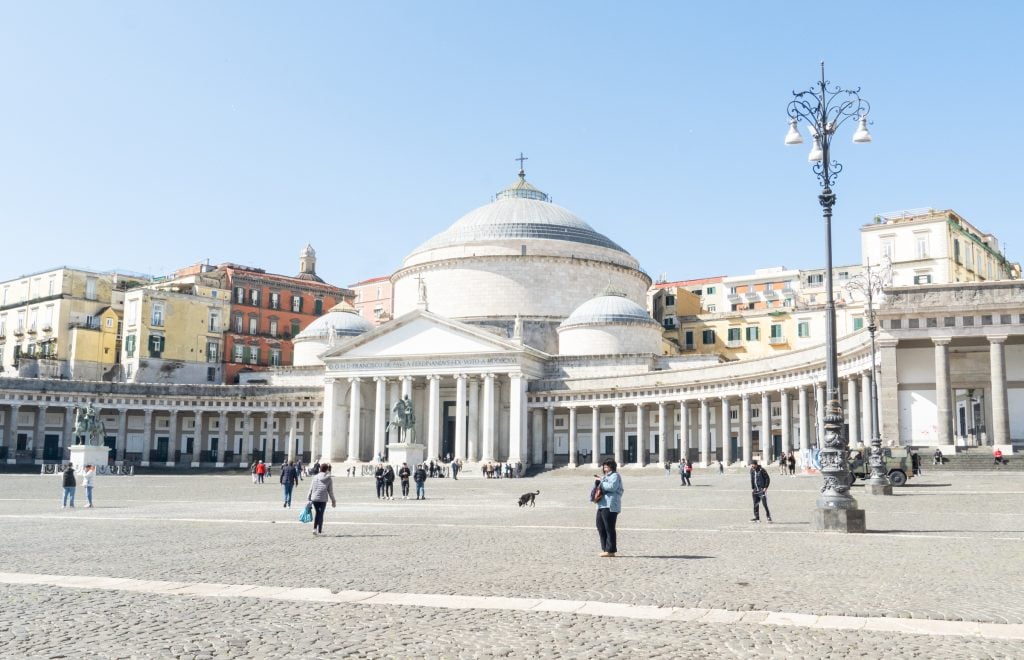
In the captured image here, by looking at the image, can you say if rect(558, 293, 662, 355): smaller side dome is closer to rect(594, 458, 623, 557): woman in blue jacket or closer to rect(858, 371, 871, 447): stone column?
rect(858, 371, 871, 447): stone column

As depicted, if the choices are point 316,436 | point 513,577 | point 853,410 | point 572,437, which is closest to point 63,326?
point 316,436

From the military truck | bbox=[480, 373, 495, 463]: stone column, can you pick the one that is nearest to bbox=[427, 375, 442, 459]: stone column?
bbox=[480, 373, 495, 463]: stone column

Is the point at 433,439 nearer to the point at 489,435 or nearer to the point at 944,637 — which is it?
the point at 489,435

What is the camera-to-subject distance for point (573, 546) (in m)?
17.1

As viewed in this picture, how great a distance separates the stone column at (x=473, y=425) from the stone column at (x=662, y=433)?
13124 mm

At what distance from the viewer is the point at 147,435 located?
264ft

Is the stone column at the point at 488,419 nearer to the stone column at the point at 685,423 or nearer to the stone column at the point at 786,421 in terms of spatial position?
the stone column at the point at 685,423

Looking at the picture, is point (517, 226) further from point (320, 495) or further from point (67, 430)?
point (320, 495)

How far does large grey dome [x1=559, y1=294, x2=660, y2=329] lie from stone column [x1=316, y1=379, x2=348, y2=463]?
1804 cm

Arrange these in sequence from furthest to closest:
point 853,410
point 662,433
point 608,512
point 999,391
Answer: point 662,433 < point 853,410 < point 999,391 < point 608,512

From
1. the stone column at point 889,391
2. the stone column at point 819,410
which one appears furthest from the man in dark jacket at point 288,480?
the stone column at point 889,391

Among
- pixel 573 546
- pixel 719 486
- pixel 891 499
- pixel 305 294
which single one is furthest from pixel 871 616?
pixel 305 294

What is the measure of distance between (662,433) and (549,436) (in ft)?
32.0

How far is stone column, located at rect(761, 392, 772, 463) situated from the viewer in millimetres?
60500
